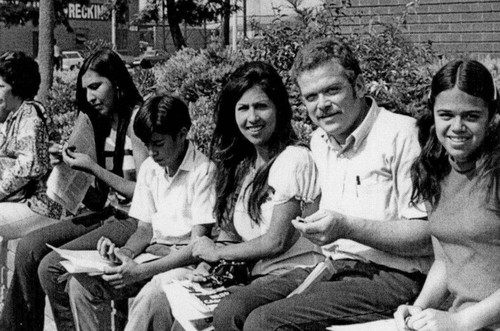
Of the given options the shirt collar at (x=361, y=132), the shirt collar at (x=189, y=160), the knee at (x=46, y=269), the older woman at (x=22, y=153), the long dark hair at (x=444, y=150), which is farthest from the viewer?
the older woman at (x=22, y=153)

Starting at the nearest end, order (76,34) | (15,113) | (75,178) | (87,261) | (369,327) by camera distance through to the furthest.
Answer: (369,327), (87,261), (75,178), (15,113), (76,34)

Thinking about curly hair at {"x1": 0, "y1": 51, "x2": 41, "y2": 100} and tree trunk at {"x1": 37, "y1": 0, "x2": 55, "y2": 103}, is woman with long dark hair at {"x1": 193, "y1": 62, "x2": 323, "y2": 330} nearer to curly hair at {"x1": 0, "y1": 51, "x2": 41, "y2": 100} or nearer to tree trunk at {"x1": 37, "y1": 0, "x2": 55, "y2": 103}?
curly hair at {"x1": 0, "y1": 51, "x2": 41, "y2": 100}

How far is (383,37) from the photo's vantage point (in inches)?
218

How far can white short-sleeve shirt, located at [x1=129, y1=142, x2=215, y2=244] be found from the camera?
400 cm

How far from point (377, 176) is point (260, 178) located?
61 centimetres

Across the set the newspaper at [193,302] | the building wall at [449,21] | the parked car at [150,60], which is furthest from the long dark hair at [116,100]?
the parked car at [150,60]

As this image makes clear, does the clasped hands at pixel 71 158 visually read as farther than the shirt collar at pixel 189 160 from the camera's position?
Yes

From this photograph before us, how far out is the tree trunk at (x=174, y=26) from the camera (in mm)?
19609

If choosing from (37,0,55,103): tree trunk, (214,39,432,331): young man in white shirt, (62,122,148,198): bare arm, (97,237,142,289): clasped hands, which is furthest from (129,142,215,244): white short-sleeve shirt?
(37,0,55,103): tree trunk

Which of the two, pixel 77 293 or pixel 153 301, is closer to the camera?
pixel 153 301

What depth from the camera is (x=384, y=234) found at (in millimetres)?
3043

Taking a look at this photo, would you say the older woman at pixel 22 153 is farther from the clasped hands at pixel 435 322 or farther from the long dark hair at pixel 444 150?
the clasped hands at pixel 435 322

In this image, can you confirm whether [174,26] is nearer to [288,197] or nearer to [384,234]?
[288,197]

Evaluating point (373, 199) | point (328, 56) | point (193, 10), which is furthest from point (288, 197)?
point (193, 10)
